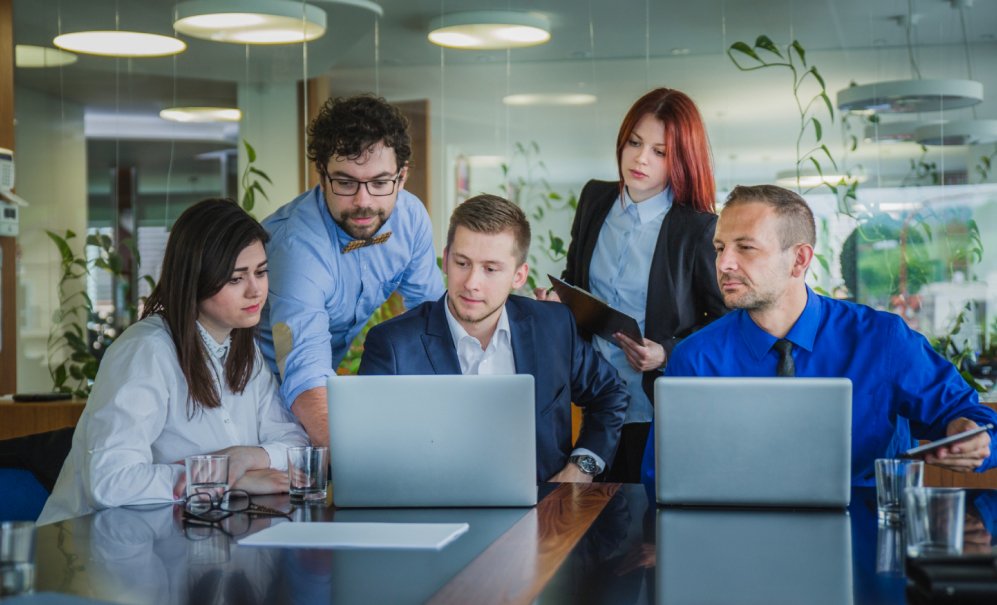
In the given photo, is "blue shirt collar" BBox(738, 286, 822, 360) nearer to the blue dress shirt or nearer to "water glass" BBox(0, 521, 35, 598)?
the blue dress shirt

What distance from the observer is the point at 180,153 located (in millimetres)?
6828

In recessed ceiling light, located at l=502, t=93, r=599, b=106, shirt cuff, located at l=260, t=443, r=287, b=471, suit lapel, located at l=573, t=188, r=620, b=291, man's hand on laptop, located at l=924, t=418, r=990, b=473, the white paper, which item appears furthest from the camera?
recessed ceiling light, located at l=502, t=93, r=599, b=106

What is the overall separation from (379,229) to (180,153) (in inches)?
162

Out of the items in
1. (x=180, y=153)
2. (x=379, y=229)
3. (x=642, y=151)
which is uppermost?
(x=180, y=153)

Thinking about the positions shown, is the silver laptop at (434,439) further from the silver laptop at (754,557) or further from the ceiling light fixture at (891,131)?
the ceiling light fixture at (891,131)

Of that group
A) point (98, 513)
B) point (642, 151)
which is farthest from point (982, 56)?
point (98, 513)

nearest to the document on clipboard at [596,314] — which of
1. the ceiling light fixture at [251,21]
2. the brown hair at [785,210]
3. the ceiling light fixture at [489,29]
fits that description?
the brown hair at [785,210]

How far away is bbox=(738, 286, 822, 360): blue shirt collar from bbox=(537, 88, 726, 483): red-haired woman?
50cm

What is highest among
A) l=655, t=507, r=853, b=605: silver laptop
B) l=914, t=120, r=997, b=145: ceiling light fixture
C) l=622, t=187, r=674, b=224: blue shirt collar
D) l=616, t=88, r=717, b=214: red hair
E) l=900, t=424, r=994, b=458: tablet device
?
l=914, t=120, r=997, b=145: ceiling light fixture

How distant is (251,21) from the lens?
608cm

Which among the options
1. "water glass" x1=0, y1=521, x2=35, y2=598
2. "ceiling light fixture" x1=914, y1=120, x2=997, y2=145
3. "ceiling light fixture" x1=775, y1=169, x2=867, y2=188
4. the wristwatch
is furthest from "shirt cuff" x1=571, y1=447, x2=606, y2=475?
"ceiling light fixture" x1=914, y1=120, x2=997, y2=145

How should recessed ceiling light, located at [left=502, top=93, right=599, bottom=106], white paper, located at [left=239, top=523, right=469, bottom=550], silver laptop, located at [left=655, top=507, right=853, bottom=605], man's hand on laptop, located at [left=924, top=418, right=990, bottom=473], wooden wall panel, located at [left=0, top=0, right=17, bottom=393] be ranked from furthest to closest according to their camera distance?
recessed ceiling light, located at [left=502, top=93, right=599, bottom=106] → wooden wall panel, located at [left=0, top=0, right=17, bottom=393] → man's hand on laptop, located at [left=924, top=418, right=990, bottom=473] → white paper, located at [left=239, top=523, right=469, bottom=550] → silver laptop, located at [left=655, top=507, right=853, bottom=605]

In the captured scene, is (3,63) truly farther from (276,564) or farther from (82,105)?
(276,564)

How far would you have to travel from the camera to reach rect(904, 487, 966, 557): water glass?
160 centimetres
